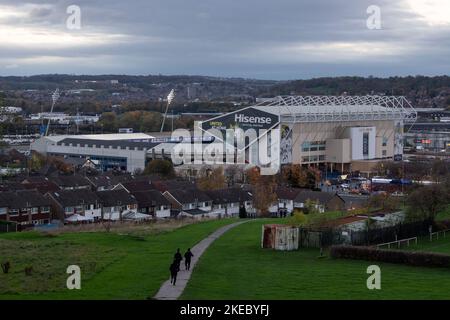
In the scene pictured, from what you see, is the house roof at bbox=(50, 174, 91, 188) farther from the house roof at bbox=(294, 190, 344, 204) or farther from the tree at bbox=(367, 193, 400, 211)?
the tree at bbox=(367, 193, 400, 211)

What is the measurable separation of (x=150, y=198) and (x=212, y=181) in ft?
34.7

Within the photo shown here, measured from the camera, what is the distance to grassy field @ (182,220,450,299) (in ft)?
51.4

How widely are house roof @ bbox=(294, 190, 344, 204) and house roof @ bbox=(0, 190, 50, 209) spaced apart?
17139 millimetres

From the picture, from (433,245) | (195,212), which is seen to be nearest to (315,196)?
(195,212)

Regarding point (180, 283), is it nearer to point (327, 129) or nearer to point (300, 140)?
point (300, 140)

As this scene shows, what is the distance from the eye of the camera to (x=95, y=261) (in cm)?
1956

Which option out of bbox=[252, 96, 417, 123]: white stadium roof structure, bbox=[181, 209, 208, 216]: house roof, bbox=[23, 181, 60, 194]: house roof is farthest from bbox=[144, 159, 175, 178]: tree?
bbox=[181, 209, 208, 216]: house roof

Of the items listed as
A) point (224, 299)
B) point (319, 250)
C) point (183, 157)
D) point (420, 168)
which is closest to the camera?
point (224, 299)

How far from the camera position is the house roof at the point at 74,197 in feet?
143

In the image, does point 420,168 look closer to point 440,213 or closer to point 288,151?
point 288,151

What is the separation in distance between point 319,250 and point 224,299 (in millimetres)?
9589

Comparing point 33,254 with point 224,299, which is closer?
point 224,299
